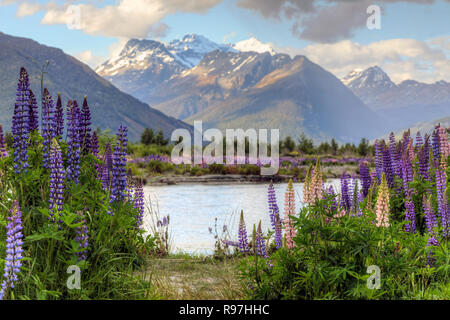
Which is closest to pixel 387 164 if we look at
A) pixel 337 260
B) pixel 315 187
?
pixel 315 187

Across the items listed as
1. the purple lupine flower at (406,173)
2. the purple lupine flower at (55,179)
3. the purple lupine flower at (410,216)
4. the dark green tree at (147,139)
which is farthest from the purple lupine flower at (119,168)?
the dark green tree at (147,139)

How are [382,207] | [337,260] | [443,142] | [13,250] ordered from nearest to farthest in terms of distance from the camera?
[13,250] < [337,260] < [382,207] < [443,142]

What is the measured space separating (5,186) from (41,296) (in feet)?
4.94

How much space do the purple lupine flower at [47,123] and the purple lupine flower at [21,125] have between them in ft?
0.65

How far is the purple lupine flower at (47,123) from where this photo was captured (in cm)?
534

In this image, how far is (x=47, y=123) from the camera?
213 inches

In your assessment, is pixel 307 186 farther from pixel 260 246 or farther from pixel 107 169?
pixel 107 169

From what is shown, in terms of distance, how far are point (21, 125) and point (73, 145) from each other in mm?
687

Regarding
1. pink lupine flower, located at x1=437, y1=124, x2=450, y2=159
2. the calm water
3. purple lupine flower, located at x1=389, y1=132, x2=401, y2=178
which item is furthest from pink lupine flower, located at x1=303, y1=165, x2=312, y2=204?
pink lupine flower, located at x1=437, y1=124, x2=450, y2=159

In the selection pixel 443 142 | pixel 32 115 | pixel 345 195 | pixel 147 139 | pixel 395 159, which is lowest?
pixel 345 195

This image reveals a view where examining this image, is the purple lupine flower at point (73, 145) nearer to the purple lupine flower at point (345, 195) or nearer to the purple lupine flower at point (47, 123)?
the purple lupine flower at point (47, 123)

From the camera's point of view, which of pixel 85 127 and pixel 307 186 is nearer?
pixel 307 186

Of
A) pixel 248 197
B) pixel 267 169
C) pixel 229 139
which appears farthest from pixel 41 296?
pixel 229 139
